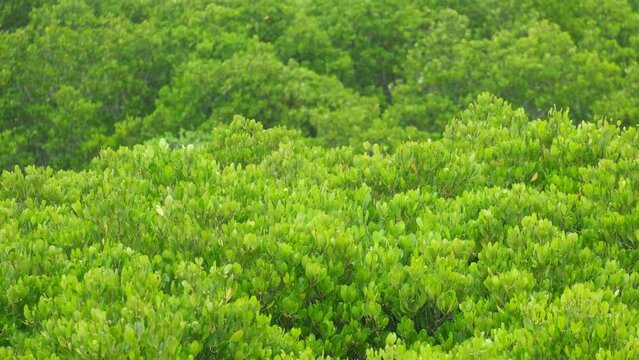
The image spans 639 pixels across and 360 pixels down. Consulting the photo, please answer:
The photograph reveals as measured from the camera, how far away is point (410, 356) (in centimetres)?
570

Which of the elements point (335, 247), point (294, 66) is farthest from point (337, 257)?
point (294, 66)

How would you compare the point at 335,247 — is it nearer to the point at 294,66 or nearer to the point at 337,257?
the point at 337,257

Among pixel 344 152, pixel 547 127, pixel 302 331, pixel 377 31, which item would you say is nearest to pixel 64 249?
pixel 302 331

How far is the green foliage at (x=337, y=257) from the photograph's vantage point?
5.89 metres

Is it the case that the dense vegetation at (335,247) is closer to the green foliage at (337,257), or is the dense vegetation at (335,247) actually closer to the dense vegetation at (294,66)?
the green foliage at (337,257)

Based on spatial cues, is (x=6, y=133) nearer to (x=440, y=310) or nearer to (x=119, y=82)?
(x=119, y=82)

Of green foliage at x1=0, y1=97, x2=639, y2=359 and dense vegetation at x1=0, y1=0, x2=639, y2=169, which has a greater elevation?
green foliage at x1=0, y1=97, x2=639, y2=359

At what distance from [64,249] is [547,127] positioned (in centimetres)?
643

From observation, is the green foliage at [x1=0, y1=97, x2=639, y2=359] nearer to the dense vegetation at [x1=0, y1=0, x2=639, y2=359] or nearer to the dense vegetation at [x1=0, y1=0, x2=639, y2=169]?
the dense vegetation at [x1=0, y1=0, x2=639, y2=359]

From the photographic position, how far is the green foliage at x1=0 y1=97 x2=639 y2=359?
5895 mm

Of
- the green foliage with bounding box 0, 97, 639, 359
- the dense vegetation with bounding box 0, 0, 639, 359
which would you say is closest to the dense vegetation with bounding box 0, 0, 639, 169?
the dense vegetation with bounding box 0, 0, 639, 359

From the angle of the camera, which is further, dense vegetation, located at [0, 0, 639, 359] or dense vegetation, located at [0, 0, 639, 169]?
dense vegetation, located at [0, 0, 639, 169]

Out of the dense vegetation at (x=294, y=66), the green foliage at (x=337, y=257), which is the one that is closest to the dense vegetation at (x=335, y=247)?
the green foliage at (x=337, y=257)

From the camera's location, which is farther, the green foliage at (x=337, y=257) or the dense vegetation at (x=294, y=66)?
the dense vegetation at (x=294, y=66)
